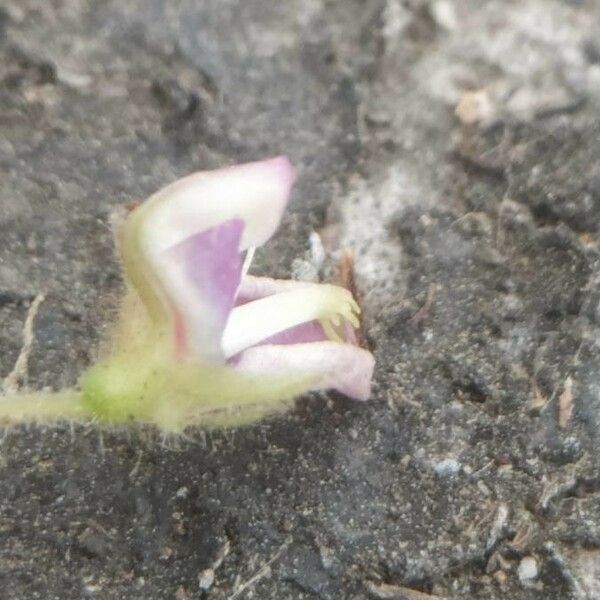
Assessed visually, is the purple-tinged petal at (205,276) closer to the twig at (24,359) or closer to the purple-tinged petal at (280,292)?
the purple-tinged petal at (280,292)

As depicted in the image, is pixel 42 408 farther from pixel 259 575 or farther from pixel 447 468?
pixel 447 468

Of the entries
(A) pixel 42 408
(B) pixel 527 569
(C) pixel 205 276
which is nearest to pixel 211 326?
(C) pixel 205 276

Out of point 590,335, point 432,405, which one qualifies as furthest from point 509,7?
point 432,405

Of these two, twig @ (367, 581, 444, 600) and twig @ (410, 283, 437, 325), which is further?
twig @ (410, 283, 437, 325)

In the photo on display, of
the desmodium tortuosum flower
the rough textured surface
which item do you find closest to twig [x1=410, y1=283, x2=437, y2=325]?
the rough textured surface

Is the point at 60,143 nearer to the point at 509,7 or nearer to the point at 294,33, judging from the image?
the point at 294,33

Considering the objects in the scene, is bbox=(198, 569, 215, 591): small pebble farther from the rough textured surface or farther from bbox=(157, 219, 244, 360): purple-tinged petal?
bbox=(157, 219, 244, 360): purple-tinged petal

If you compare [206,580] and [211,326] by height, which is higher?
[211,326]
